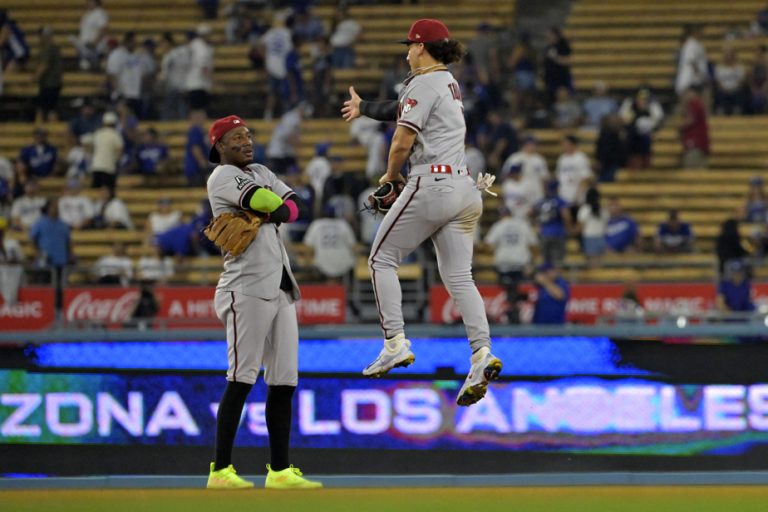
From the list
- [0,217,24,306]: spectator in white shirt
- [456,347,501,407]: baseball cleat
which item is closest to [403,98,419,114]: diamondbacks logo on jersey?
[456,347,501,407]: baseball cleat

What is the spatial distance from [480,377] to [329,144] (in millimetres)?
14493

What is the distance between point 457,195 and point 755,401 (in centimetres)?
358

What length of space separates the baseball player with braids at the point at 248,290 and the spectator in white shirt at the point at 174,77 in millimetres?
15994

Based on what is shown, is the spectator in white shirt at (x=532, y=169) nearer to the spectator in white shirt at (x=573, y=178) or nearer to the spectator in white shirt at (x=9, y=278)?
the spectator in white shirt at (x=573, y=178)

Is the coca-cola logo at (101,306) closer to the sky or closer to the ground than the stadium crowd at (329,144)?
closer to the ground

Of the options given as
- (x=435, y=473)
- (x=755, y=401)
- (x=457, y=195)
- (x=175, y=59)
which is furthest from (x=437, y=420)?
(x=175, y=59)

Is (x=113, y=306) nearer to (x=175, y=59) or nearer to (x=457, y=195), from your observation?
(x=175, y=59)

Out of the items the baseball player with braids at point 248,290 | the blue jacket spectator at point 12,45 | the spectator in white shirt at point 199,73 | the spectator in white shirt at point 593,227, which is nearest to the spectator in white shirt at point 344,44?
the spectator in white shirt at point 199,73

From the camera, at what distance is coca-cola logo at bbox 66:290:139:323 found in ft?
64.7

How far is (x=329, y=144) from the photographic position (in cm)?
2228

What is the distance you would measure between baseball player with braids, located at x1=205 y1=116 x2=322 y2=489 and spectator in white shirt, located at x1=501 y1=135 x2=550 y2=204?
12.0 meters

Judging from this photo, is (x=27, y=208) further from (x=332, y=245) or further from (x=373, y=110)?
(x=373, y=110)

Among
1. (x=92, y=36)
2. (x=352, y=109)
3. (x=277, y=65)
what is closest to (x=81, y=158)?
(x=277, y=65)

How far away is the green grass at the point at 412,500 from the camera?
23.7 ft
